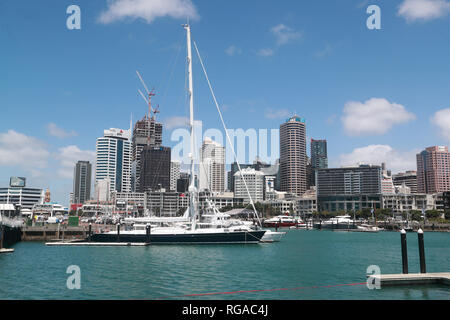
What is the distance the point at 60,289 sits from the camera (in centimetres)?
2992

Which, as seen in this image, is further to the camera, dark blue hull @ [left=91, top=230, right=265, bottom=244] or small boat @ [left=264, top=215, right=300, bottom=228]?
small boat @ [left=264, top=215, right=300, bottom=228]

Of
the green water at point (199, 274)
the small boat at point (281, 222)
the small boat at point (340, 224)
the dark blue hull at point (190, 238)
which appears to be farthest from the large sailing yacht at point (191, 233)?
the small boat at point (281, 222)

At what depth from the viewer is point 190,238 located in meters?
65.0

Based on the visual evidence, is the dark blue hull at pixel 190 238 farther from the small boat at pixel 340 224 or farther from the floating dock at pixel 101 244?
the small boat at pixel 340 224

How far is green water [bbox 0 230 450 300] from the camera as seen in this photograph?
27.8 meters

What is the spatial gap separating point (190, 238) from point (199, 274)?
28669 mm

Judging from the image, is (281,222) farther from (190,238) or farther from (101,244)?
(101,244)

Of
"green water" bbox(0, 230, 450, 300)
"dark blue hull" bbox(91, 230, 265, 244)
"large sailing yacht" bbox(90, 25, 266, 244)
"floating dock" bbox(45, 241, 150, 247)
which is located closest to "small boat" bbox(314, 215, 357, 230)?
"large sailing yacht" bbox(90, 25, 266, 244)

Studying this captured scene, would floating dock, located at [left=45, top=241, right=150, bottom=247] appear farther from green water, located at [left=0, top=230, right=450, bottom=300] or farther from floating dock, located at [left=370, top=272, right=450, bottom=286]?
floating dock, located at [left=370, top=272, right=450, bottom=286]

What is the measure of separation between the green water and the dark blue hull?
6.67 meters

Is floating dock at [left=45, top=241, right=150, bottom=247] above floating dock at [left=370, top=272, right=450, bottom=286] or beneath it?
beneath

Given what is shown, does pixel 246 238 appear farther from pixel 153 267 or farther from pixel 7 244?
pixel 7 244

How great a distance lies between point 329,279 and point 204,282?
11.0 metres

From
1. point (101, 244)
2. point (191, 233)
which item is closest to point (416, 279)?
point (191, 233)
